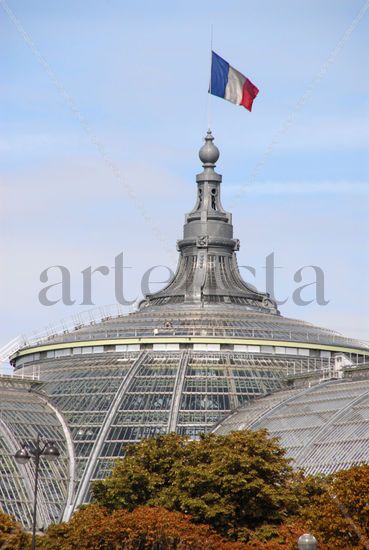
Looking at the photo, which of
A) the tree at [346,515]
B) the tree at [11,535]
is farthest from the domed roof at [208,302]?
the tree at [346,515]

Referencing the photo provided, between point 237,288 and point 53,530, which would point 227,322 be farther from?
point 53,530

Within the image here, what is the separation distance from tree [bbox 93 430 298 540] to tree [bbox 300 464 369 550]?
34.1 feet

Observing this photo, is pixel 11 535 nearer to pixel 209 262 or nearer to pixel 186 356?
pixel 186 356

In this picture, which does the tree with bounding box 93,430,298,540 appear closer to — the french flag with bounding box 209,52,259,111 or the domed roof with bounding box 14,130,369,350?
the domed roof with bounding box 14,130,369,350

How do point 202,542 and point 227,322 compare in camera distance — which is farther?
point 227,322

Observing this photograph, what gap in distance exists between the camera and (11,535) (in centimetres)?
12275

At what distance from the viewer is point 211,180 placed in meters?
181

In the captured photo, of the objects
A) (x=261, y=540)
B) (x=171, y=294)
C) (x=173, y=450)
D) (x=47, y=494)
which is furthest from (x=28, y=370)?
(x=261, y=540)

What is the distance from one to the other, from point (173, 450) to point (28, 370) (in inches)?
1811

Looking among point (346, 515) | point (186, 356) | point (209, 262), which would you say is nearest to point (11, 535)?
point (346, 515)

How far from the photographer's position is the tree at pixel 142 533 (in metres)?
116

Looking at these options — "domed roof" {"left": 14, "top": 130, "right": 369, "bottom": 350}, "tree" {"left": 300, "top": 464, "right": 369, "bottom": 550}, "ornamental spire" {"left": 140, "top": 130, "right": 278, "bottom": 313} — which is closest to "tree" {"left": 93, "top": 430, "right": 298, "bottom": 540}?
"tree" {"left": 300, "top": 464, "right": 369, "bottom": 550}

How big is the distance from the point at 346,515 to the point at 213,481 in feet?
55.4

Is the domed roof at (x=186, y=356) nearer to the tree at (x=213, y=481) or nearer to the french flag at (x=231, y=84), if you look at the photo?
the french flag at (x=231, y=84)
